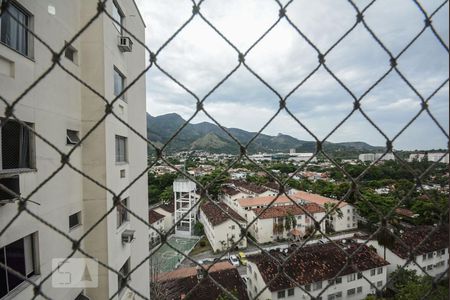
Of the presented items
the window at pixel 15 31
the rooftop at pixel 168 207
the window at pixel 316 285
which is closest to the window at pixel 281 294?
the window at pixel 316 285

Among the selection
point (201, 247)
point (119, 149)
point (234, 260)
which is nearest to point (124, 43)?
point (119, 149)

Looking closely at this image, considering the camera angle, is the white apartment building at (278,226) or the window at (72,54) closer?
the window at (72,54)

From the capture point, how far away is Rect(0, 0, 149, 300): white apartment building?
221cm

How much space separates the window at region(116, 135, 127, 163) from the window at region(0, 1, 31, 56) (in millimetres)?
1790

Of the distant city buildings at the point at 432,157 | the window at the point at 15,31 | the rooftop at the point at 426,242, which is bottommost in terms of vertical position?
the rooftop at the point at 426,242

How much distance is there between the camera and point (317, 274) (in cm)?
791

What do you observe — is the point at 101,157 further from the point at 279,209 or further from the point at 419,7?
the point at 279,209

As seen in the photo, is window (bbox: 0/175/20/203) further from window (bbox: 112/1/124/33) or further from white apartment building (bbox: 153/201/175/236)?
white apartment building (bbox: 153/201/175/236)

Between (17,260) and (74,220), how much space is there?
1001 mm

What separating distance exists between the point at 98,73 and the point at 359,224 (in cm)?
2012

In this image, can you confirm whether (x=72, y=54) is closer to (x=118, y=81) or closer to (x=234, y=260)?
(x=118, y=81)

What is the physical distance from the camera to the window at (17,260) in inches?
83.2

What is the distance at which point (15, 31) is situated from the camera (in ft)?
7.41

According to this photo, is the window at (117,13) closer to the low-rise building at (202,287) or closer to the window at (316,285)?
the low-rise building at (202,287)
